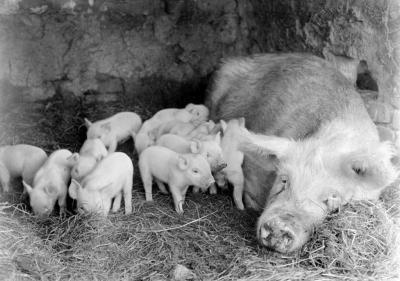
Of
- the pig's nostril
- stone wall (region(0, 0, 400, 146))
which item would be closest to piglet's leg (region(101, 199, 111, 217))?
the pig's nostril

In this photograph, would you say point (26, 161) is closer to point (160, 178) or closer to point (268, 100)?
point (160, 178)

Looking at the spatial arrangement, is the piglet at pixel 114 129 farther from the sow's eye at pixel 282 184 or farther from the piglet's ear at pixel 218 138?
the sow's eye at pixel 282 184

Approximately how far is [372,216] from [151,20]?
8.78 feet

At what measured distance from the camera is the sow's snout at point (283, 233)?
10.3 ft

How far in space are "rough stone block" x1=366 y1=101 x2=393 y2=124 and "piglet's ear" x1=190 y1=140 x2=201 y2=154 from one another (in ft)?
4.64

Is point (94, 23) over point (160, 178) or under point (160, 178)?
over

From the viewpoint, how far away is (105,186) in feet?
11.5

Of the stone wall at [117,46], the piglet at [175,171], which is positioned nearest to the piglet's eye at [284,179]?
the piglet at [175,171]

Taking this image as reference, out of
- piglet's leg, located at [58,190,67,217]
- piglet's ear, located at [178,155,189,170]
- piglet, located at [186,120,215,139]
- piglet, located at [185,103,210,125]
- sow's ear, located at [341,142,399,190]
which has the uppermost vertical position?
sow's ear, located at [341,142,399,190]

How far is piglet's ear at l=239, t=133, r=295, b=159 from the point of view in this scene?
3625 mm

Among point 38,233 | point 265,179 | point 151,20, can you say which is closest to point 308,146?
point 265,179

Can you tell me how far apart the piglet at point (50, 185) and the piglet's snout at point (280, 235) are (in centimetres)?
130

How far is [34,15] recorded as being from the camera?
4652 mm

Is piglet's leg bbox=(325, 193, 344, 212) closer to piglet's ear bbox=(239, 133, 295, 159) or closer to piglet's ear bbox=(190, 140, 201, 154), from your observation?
piglet's ear bbox=(239, 133, 295, 159)
